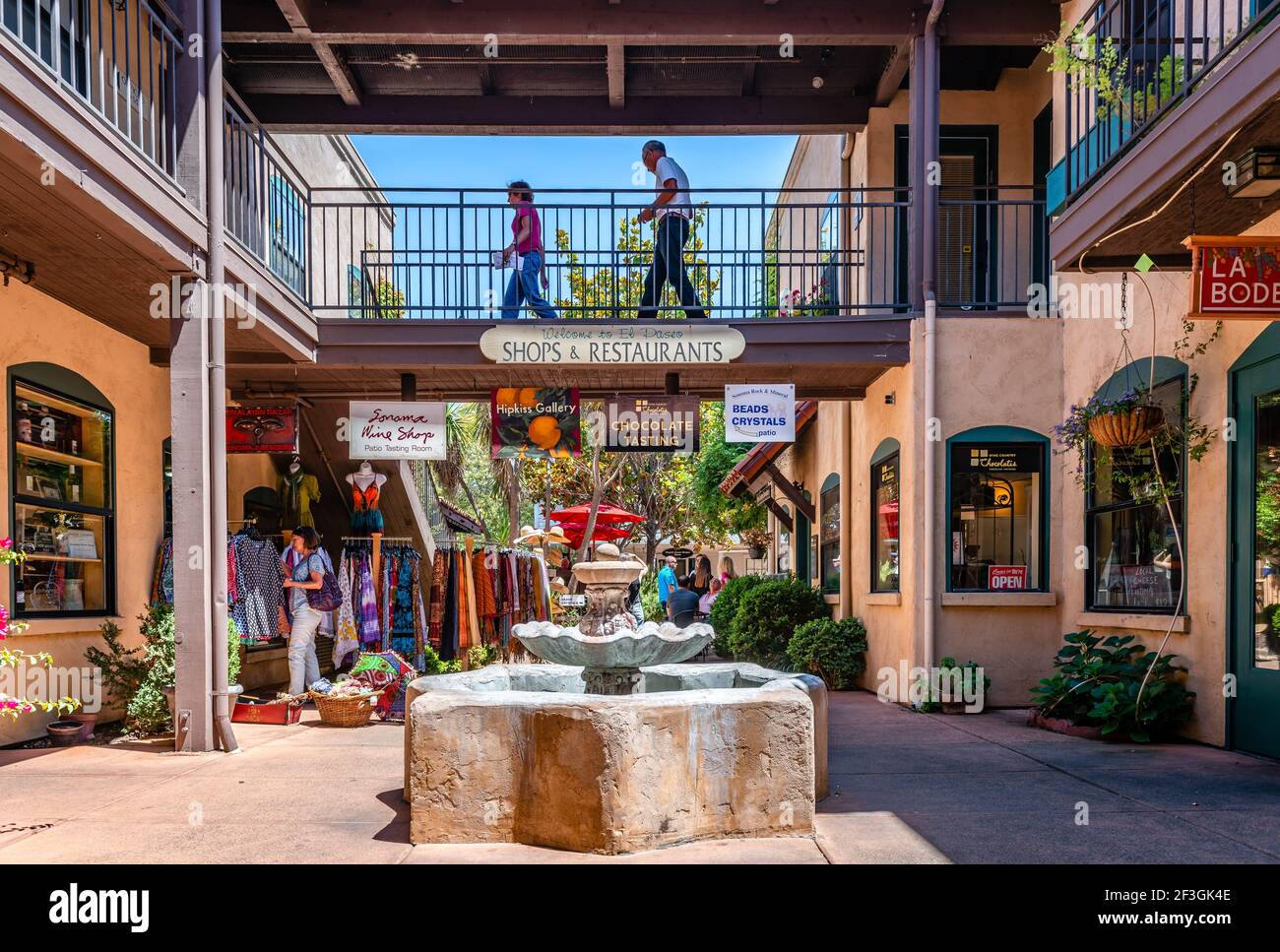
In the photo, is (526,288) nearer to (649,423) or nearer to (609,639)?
(649,423)

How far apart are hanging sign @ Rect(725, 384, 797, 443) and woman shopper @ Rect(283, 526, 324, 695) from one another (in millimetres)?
4410

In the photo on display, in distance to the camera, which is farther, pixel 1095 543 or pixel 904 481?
pixel 904 481

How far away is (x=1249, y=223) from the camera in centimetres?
696

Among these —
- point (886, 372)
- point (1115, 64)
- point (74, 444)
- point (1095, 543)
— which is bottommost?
point (1095, 543)

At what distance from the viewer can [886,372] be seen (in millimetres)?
11438

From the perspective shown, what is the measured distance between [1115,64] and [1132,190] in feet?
4.48

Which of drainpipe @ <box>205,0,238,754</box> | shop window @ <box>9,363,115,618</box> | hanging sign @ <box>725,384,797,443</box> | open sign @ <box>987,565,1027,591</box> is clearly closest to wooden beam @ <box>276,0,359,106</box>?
drainpipe @ <box>205,0,238,754</box>

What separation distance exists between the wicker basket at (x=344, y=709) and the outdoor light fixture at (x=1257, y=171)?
7.77 metres

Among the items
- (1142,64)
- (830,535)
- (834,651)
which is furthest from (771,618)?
(1142,64)

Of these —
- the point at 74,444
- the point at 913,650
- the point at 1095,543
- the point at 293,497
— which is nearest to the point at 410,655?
the point at 293,497

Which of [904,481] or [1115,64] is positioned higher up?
[1115,64]

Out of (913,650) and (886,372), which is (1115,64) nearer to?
(886,372)
